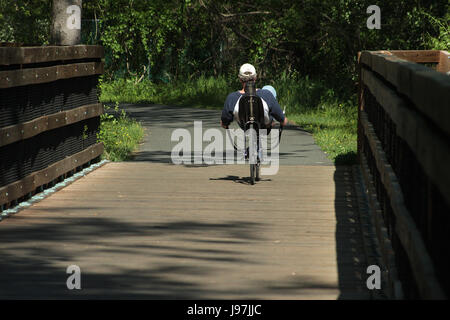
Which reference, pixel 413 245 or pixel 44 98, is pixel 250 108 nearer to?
pixel 44 98

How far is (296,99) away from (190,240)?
16.8 metres

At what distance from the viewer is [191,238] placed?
26.7 ft

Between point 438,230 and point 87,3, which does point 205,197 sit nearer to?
point 438,230

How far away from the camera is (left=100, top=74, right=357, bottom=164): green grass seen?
56.3 ft

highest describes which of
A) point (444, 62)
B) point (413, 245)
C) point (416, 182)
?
point (444, 62)

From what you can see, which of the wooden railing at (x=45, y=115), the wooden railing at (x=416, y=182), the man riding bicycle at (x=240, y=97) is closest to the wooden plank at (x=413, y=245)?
the wooden railing at (x=416, y=182)

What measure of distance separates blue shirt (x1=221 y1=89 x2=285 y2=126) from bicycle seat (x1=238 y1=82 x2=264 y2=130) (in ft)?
0.59

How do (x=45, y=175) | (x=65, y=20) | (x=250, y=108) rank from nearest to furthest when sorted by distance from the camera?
(x=45, y=175)
(x=250, y=108)
(x=65, y=20)

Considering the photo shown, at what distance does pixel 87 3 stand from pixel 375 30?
13.1 m

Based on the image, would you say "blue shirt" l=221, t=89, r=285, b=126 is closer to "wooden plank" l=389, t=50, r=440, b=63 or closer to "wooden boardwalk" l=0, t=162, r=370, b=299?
"wooden boardwalk" l=0, t=162, r=370, b=299

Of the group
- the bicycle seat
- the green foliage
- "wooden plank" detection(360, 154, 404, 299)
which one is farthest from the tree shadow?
the green foliage

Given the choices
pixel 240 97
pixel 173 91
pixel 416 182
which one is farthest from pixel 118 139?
pixel 173 91

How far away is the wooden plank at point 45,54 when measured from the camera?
9477mm
